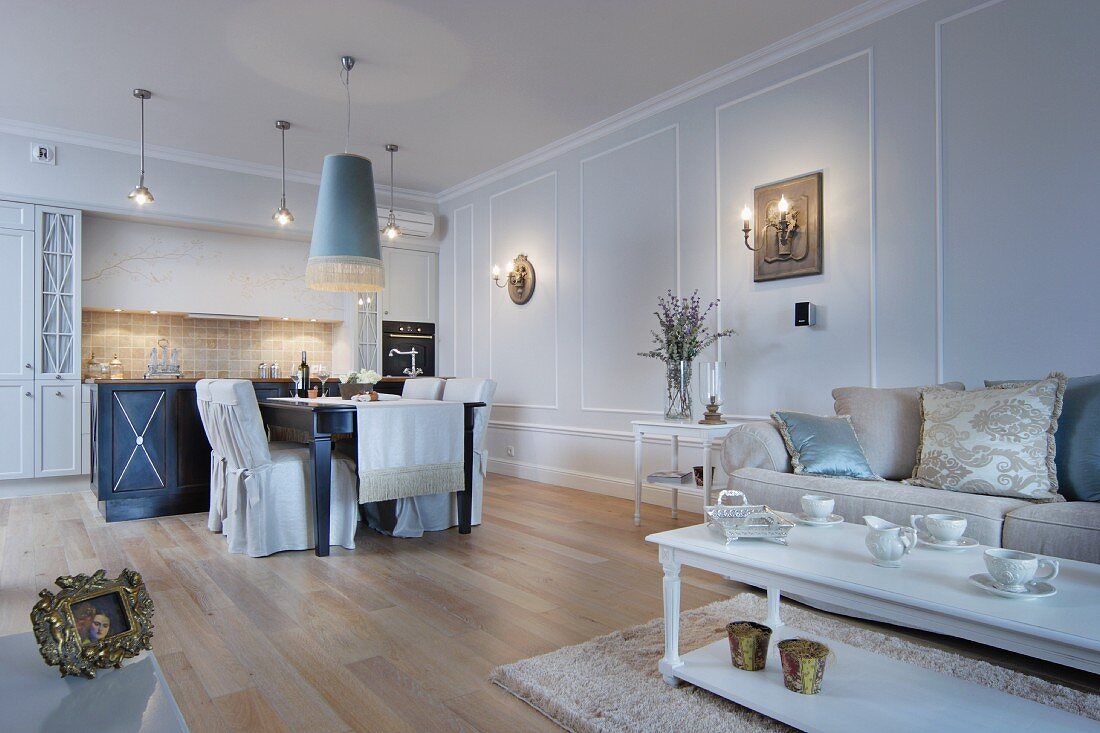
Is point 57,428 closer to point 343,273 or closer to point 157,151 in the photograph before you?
point 157,151

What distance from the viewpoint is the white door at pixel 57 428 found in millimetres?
5223

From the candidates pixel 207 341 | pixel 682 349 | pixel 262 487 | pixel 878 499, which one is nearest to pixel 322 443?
pixel 262 487

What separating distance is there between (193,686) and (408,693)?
2.10 ft

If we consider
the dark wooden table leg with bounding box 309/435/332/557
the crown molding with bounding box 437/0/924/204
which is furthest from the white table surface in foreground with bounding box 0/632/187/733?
the crown molding with bounding box 437/0/924/204

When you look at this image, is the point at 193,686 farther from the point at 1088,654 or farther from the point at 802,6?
the point at 802,6

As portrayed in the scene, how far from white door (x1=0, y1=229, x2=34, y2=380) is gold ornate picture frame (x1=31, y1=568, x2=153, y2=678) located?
16.0 ft

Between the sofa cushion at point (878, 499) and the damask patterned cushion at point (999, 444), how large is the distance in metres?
0.09

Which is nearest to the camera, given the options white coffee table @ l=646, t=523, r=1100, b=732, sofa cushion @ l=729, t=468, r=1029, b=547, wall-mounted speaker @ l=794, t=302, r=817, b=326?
white coffee table @ l=646, t=523, r=1100, b=732

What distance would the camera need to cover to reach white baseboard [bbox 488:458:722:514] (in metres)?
4.45

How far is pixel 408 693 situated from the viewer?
1969 mm

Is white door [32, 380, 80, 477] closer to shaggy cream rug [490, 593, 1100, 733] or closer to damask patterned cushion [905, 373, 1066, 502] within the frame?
shaggy cream rug [490, 593, 1100, 733]

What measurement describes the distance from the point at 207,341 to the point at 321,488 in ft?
11.9

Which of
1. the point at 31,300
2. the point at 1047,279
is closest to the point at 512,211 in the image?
the point at 31,300

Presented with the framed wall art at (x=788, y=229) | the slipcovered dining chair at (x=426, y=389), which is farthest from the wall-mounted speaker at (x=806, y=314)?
the slipcovered dining chair at (x=426, y=389)
